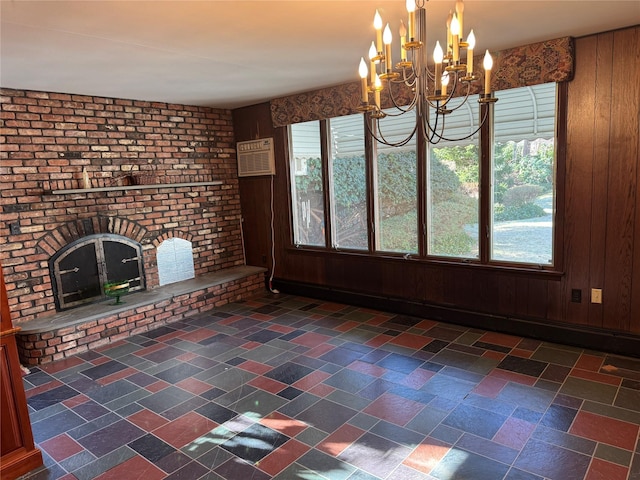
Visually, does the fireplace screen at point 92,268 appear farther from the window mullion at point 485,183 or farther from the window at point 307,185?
the window mullion at point 485,183

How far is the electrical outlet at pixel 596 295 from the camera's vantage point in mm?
3329

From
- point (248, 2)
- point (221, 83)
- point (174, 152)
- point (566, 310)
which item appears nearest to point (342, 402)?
point (566, 310)

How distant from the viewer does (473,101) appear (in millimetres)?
3781

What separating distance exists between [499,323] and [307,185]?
8.42 feet

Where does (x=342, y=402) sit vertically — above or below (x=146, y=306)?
below

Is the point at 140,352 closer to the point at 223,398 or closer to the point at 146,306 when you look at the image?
the point at 146,306

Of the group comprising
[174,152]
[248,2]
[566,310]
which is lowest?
[566,310]

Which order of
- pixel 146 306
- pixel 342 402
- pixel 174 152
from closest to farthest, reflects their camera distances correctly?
pixel 342 402 < pixel 146 306 < pixel 174 152

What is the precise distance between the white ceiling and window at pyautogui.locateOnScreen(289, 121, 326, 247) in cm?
108

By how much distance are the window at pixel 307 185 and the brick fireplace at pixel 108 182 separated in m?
0.99

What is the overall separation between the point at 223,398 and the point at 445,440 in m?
1.46

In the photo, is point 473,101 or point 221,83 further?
point 221,83

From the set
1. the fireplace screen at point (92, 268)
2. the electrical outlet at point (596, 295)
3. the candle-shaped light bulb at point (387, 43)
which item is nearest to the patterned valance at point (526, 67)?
the candle-shaped light bulb at point (387, 43)

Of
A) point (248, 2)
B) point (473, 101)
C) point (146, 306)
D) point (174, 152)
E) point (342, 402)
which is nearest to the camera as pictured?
point (248, 2)
